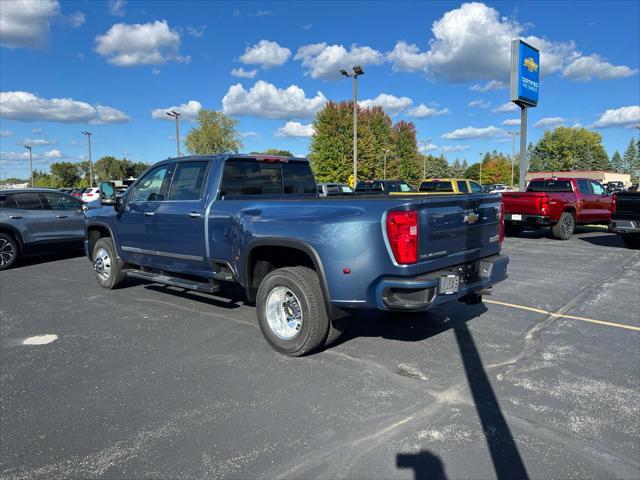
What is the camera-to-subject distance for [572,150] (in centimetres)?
12019

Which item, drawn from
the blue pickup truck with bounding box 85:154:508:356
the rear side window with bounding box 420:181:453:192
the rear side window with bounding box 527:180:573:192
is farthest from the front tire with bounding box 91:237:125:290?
the rear side window with bounding box 420:181:453:192

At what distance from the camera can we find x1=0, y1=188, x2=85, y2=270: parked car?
32.3 ft

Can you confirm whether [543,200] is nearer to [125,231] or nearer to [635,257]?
[635,257]

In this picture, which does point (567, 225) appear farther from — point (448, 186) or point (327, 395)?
point (327, 395)

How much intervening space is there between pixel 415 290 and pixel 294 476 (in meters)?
1.72

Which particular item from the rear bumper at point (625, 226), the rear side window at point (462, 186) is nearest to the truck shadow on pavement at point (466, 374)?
the rear bumper at point (625, 226)

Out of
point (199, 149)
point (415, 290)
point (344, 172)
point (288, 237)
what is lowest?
point (415, 290)

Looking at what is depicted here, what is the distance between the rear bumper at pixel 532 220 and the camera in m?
13.1

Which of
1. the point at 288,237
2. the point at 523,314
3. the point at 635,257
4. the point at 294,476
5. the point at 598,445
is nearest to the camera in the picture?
the point at 294,476

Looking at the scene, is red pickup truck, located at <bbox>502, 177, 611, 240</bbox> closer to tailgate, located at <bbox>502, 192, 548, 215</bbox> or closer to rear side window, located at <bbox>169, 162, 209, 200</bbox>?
tailgate, located at <bbox>502, 192, 548, 215</bbox>

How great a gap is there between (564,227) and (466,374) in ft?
38.2

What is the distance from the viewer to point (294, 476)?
8.43 ft

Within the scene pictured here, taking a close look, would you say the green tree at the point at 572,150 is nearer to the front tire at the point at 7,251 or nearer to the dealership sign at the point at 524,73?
the dealership sign at the point at 524,73

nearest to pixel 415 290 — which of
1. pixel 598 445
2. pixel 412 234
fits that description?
pixel 412 234
